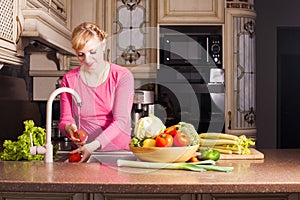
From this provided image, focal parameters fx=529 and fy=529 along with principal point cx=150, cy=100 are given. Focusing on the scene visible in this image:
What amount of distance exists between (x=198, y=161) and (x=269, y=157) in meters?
0.51

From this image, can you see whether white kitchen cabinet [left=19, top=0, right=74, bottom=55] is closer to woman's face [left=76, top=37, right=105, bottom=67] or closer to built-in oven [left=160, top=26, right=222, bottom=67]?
woman's face [left=76, top=37, right=105, bottom=67]

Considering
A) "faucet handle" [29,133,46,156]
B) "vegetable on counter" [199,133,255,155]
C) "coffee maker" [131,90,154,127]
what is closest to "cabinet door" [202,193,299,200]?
"vegetable on counter" [199,133,255,155]

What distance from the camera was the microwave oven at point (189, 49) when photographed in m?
4.25

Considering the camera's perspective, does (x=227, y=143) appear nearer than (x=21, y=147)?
No

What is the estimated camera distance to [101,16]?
4414mm

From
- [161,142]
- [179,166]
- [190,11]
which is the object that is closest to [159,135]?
[161,142]

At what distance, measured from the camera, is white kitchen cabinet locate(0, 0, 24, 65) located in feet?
7.87

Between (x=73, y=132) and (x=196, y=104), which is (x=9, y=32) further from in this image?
→ (x=196, y=104)

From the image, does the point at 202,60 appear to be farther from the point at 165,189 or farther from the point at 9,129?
the point at 165,189

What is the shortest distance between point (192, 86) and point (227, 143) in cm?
171

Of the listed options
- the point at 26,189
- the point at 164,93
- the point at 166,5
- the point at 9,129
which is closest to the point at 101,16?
the point at 166,5

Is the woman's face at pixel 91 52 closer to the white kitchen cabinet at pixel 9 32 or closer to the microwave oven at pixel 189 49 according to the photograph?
the white kitchen cabinet at pixel 9 32

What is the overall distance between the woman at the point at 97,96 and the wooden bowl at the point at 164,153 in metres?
0.30

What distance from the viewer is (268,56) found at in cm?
646
